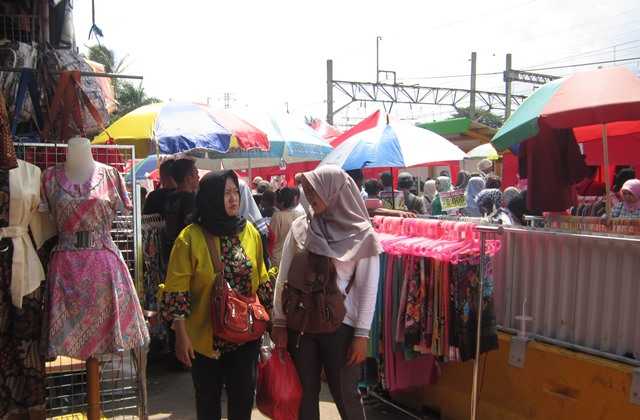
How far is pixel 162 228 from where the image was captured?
19.4 ft

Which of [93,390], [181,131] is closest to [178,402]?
[93,390]

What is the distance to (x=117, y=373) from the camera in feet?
14.1

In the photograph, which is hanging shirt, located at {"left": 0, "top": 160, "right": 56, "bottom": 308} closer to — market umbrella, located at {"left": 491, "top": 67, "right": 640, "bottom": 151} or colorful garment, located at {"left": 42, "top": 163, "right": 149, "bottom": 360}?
colorful garment, located at {"left": 42, "top": 163, "right": 149, "bottom": 360}

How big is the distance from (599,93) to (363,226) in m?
1.82

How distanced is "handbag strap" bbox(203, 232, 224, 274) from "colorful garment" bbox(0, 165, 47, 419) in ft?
3.36

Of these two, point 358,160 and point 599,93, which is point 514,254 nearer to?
point 599,93

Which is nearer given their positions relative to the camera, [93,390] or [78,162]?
[78,162]

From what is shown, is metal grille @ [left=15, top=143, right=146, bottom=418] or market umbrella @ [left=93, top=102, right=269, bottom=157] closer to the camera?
metal grille @ [left=15, top=143, right=146, bottom=418]

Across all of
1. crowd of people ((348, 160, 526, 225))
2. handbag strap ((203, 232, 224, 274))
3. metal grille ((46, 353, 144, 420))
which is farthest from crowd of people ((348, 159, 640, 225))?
metal grille ((46, 353, 144, 420))

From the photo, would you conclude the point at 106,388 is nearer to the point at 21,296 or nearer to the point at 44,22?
the point at 21,296

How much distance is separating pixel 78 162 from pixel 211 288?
1128 mm

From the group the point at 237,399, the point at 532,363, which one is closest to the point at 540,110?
the point at 532,363

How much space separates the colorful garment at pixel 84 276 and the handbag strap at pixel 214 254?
63 centimetres

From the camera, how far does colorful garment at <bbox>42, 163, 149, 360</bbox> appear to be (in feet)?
10.9
